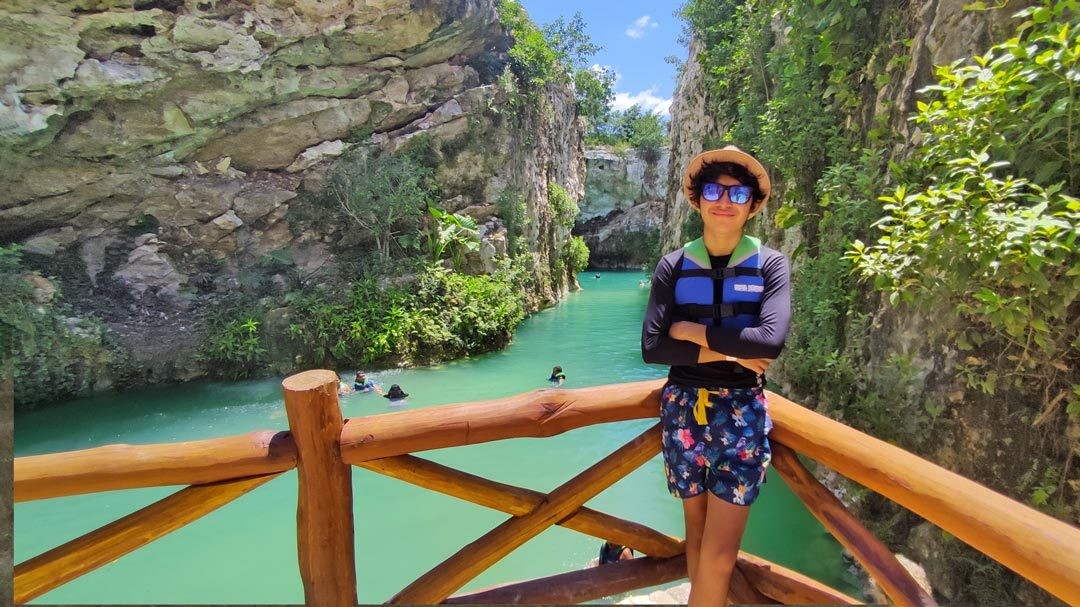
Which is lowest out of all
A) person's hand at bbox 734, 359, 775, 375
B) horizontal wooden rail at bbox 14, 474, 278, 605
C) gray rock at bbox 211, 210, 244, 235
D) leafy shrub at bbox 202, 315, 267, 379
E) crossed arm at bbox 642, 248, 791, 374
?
leafy shrub at bbox 202, 315, 267, 379

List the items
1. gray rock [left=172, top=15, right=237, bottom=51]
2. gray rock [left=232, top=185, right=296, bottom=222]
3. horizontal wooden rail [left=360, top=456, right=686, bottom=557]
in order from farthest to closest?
gray rock [left=232, top=185, right=296, bottom=222]
gray rock [left=172, top=15, right=237, bottom=51]
horizontal wooden rail [left=360, top=456, right=686, bottom=557]

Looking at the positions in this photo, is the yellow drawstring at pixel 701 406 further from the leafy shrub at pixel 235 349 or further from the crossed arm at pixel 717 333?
the leafy shrub at pixel 235 349

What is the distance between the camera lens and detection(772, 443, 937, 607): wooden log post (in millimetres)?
1353

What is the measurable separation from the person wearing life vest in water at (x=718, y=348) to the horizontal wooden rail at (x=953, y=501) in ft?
0.48

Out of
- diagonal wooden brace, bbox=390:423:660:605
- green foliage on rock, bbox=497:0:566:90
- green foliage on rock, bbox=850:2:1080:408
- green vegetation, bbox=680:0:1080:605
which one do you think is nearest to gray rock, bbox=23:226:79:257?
green foliage on rock, bbox=497:0:566:90

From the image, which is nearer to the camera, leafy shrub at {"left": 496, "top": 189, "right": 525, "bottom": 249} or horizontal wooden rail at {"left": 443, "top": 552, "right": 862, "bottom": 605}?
horizontal wooden rail at {"left": 443, "top": 552, "right": 862, "bottom": 605}

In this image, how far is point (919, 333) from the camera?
2965 mm

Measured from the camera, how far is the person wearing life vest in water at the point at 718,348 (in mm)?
1436

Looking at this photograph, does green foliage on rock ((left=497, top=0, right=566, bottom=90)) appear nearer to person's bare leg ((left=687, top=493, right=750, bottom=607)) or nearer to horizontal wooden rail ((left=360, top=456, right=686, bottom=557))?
horizontal wooden rail ((left=360, top=456, right=686, bottom=557))

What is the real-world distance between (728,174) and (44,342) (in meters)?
9.71

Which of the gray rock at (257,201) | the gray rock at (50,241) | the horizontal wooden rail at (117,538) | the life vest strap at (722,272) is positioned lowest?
the horizontal wooden rail at (117,538)

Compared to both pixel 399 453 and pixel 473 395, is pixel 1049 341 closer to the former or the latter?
pixel 399 453

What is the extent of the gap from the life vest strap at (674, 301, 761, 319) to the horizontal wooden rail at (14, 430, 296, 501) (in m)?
1.23

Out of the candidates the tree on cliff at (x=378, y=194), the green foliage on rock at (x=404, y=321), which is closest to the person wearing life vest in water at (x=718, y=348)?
the green foliage on rock at (x=404, y=321)
